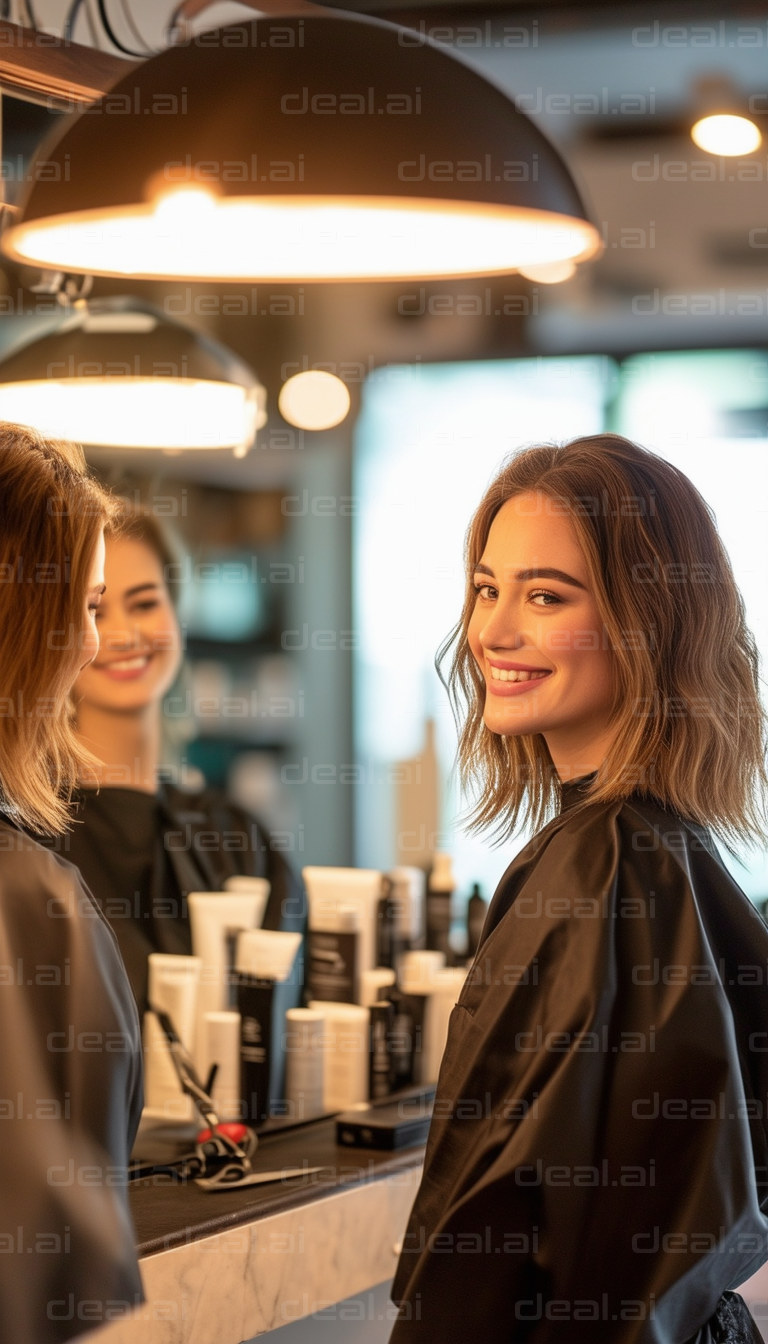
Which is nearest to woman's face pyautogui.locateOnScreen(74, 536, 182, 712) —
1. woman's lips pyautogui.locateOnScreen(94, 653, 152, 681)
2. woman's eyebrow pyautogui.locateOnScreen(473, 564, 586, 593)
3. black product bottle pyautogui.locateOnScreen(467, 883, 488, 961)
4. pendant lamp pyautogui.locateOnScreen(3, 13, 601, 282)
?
woman's lips pyautogui.locateOnScreen(94, 653, 152, 681)

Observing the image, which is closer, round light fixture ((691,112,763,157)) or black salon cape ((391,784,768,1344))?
black salon cape ((391,784,768,1344))

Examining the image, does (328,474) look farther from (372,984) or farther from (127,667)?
(372,984)

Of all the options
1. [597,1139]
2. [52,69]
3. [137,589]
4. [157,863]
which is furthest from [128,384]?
[597,1139]

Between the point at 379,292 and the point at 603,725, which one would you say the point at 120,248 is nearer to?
the point at 603,725

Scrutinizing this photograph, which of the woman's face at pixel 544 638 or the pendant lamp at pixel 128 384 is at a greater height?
the pendant lamp at pixel 128 384

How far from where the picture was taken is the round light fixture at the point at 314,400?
251cm

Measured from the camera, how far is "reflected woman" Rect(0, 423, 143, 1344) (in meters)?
1.15

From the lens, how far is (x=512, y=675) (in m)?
1.44

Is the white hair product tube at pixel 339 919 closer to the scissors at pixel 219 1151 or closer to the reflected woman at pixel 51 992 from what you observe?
the scissors at pixel 219 1151

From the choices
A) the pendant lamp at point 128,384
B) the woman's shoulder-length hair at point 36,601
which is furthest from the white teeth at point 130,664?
the woman's shoulder-length hair at point 36,601

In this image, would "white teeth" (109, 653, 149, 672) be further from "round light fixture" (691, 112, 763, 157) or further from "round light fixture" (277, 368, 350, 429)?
"round light fixture" (691, 112, 763, 157)

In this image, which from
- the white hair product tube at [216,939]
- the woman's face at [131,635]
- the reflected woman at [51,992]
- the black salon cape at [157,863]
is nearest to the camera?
the reflected woman at [51,992]

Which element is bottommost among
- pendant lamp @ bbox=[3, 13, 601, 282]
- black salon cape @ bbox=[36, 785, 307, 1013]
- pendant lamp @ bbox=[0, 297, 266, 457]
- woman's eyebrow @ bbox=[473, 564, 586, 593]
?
black salon cape @ bbox=[36, 785, 307, 1013]

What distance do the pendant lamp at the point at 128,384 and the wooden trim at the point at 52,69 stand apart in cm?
45
